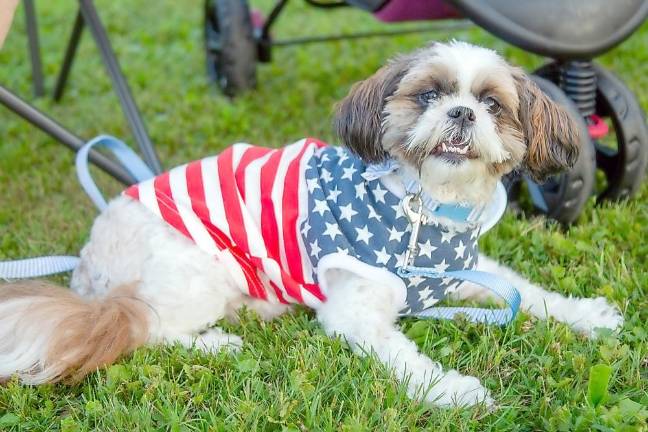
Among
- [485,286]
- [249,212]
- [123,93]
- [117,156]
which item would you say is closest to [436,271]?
[485,286]

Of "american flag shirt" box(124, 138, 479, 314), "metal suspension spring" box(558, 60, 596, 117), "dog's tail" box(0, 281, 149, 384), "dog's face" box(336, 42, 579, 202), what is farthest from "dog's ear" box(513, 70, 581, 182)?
"dog's tail" box(0, 281, 149, 384)

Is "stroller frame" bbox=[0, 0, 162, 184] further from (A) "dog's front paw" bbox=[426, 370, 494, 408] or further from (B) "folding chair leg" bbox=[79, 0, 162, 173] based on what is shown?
(A) "dog's front paw" bbox=[426, 370, 494, 408]

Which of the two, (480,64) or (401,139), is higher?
(480,64)

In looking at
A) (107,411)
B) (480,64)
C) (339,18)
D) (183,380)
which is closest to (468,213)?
(480,64)

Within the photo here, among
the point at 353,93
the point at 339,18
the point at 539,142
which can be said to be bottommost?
the point at 339,18

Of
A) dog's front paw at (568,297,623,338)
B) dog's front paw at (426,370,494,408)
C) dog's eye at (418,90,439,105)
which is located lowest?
dog's front paw at (568,297,623,338)

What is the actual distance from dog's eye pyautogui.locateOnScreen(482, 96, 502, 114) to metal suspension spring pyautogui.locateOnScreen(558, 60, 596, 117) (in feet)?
3.08

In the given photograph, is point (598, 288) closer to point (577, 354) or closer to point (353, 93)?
point (577, 354)

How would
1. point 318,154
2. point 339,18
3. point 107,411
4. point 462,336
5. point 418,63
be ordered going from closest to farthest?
1. point 107,411
2. point 418,63
3. point 462,336
4. point 318,154
5. point 339,18

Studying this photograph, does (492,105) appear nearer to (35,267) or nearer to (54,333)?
(54,333)

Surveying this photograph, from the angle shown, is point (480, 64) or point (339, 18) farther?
point (339, 18)

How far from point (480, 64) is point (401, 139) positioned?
0.33 m

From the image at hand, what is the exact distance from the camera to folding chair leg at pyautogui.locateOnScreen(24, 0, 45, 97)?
4.97 metres

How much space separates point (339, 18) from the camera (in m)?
7.45
